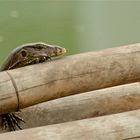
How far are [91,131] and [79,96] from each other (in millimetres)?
473

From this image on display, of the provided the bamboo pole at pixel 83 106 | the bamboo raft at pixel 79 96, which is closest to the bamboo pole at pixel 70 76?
the bamboo raft at pixel 79 96

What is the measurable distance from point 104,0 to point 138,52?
28.7 ft

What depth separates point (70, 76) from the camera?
81.4 inches

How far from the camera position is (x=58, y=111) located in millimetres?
2234

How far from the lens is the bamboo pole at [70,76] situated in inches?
78.0

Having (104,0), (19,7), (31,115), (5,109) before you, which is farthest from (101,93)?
(104,0)

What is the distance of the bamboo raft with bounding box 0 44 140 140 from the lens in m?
1.83

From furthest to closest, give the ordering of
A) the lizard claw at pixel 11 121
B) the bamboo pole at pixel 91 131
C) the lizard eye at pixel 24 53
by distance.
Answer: the lizard eye at pixel 24 53 < the lizard claw at pixel 11 121 < the bamboo pole at pixel 91 131

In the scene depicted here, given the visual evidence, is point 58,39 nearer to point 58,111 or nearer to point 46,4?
point 46,4

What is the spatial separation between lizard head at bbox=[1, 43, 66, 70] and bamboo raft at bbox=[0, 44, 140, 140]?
0.50 ft

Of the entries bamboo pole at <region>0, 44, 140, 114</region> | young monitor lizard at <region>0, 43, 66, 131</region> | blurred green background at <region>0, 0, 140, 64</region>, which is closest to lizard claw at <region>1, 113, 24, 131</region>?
young monitor lizard at <region>0, 43, 66, 131</region>

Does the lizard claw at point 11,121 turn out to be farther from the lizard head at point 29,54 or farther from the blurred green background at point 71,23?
the blurred green background at point 71,23

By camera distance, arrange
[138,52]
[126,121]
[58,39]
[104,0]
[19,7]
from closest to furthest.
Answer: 1. [126,121]
2. [138,52]
3. [58,39]
4. [19,7]
5. [104,0]

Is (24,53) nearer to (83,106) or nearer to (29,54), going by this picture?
(29,54)
